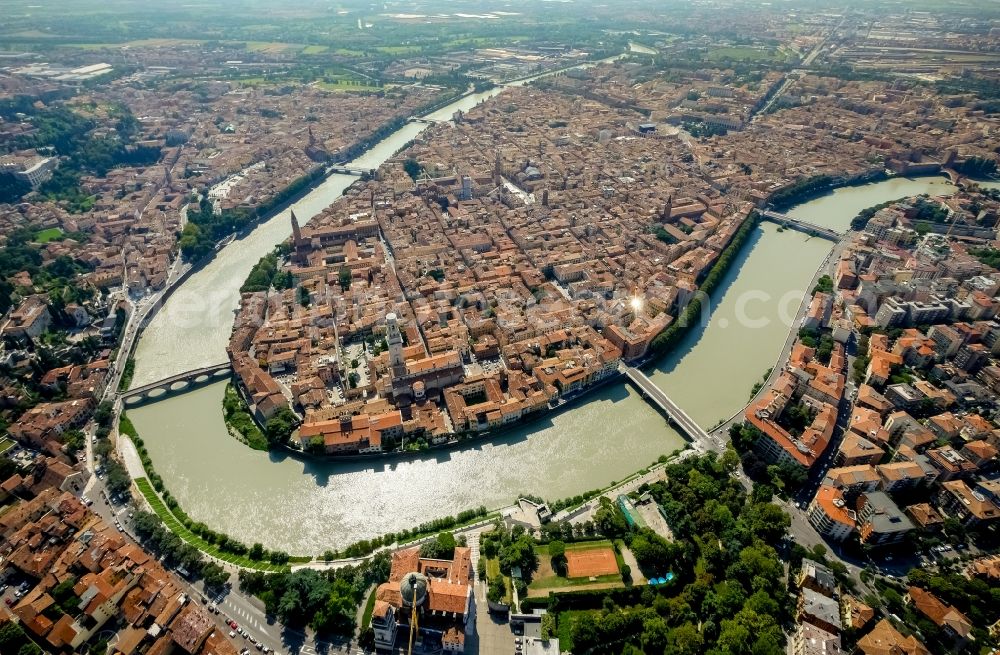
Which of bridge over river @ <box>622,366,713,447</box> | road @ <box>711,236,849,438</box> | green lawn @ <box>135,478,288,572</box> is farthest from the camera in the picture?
road @ <box>711,236,849,438</box>

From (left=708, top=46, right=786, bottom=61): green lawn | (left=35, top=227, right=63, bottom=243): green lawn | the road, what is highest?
(left=708, top=46, right=786, bottom=61): green lawn

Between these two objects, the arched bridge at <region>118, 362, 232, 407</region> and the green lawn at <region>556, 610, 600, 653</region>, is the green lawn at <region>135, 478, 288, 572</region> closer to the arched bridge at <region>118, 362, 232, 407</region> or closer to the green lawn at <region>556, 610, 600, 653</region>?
the arched bridge at <region>118, 362, 232, 407</region>

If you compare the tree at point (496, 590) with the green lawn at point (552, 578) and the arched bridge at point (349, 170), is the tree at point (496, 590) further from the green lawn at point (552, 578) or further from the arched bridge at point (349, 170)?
the arched bridge at point (349, 170)

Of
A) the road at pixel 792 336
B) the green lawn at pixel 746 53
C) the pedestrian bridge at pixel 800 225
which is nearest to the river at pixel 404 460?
the road at pixel 792 336

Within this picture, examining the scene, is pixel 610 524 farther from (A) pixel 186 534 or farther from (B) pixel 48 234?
(B) pixel 48 234

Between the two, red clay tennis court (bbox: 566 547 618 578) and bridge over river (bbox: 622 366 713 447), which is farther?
bridge over river (bbox: 622 366 713 447)

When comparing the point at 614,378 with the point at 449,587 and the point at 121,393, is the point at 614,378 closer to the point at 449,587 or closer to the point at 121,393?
the point at 449,587

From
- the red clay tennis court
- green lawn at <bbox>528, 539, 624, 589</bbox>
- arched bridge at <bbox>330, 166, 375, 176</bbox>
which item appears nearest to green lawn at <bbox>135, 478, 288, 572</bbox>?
green lawn at <bbox>528, 539, 624, 589</bbox>
